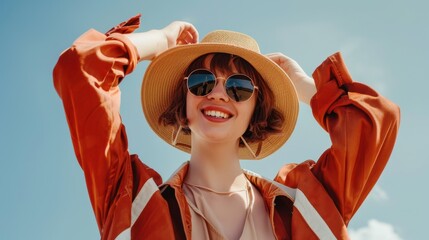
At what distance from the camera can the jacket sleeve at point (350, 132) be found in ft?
11.1

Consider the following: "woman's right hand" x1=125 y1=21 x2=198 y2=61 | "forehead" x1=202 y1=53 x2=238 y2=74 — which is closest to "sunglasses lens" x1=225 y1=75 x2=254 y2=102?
"forehead" x1=202 y1=53 x2=238 y2=74

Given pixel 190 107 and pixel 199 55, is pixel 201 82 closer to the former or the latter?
pixel 190 107

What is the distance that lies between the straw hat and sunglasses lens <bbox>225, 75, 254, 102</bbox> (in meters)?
0.19

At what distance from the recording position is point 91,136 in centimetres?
306

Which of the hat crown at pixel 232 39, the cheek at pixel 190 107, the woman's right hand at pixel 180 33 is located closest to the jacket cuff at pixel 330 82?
the hat crown at pixel 232 39

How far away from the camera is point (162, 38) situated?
3793mm

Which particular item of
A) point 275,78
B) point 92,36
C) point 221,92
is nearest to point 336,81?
point 275,78

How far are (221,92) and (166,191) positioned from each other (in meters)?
0.71

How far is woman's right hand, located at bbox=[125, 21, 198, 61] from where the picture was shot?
11.5ft

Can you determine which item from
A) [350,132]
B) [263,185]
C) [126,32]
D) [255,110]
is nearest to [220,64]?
[255,110]

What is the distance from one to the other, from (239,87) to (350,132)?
2.47 ft

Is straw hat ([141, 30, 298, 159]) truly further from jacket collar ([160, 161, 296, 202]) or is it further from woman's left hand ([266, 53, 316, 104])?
jacket collar ([160, 161, 296, 202])

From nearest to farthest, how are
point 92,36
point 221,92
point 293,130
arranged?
point 92,36
point 221,92
point 293,130

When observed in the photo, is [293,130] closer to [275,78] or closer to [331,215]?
[275,78]
